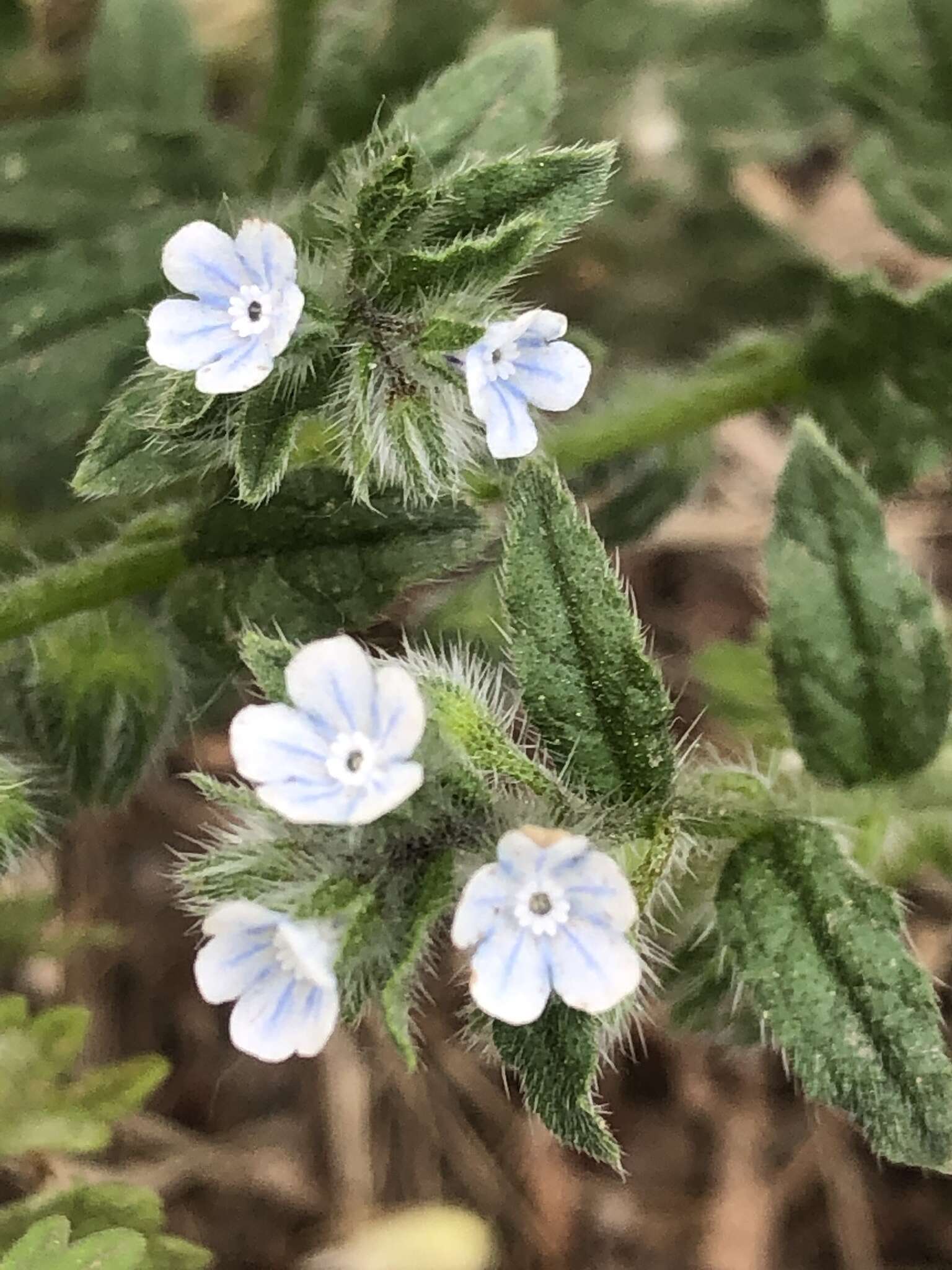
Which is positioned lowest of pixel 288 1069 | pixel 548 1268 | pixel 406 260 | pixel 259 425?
pixel 548 1268

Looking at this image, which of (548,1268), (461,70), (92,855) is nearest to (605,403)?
(461,70)

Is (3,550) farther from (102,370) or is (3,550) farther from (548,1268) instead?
(548,1268)

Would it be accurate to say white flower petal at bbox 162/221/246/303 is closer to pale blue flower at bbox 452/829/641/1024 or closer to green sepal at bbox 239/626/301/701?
green sepal at bbox 239/626/301/701

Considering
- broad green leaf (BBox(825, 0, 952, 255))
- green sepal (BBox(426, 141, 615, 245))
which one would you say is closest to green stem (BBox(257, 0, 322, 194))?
broad green leaf (BBox(825, 0, 952, 255))

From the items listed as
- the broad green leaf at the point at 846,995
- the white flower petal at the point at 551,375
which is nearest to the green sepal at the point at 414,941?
the broad green leaf at the point at 846,995

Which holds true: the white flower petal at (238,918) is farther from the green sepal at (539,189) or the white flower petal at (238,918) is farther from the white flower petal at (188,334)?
the green sepal at (539,189)
